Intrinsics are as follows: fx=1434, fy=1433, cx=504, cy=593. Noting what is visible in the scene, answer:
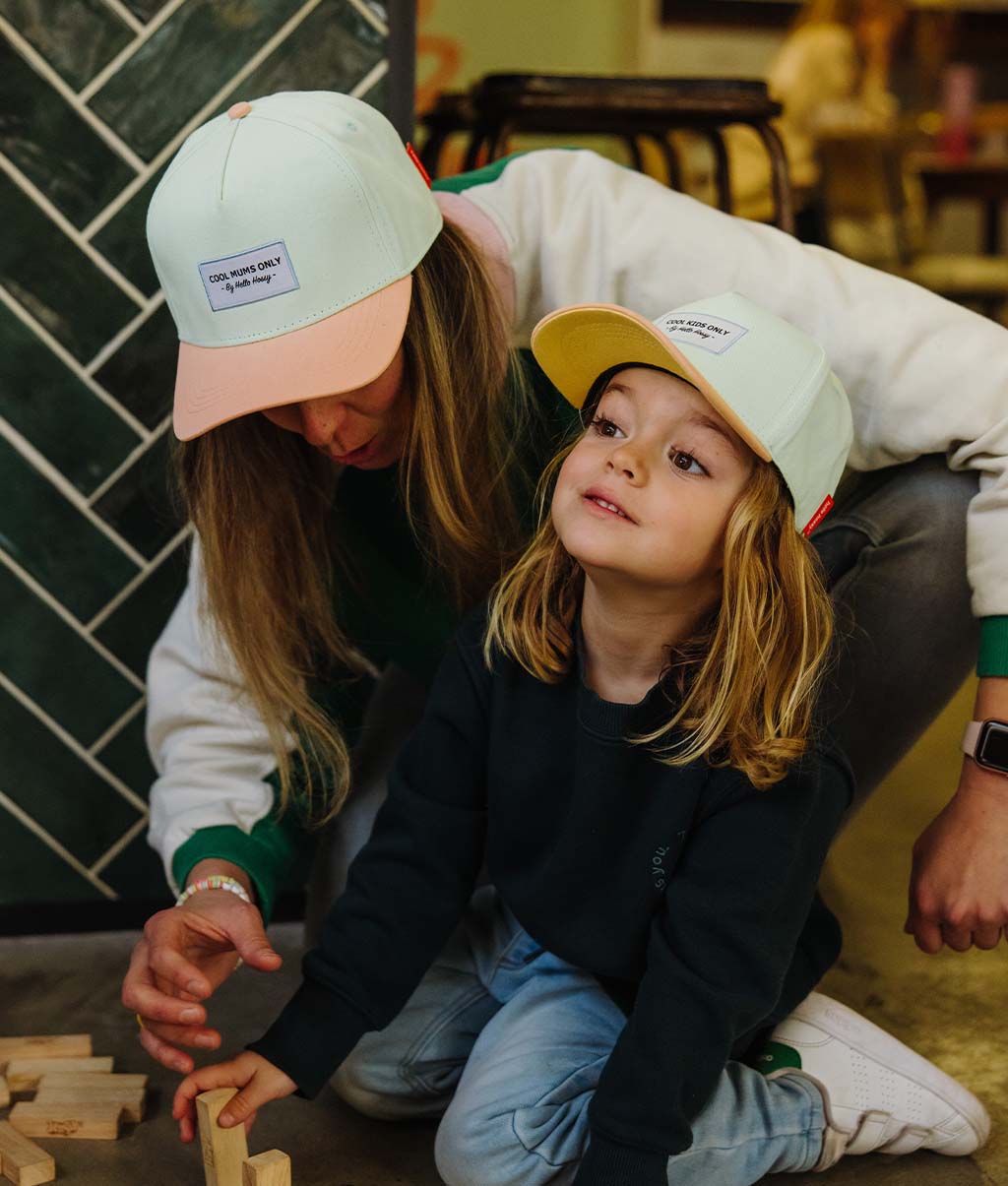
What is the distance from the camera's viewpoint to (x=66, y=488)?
158 cm

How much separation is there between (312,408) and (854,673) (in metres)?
0.57

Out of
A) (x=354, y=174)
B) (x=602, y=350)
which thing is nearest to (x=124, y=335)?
(x=354, y=174)

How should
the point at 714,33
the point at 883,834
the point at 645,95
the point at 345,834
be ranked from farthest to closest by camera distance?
the point at 714,33 → the point at 645,95 → the point at 883,834 → the point at 345,834

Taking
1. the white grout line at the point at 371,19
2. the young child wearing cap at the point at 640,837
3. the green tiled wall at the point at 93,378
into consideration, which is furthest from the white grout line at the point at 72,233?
the young child wearing cap at the point at 640,837

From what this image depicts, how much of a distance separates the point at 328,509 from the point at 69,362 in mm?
370

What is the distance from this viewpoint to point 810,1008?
1322 millimetres

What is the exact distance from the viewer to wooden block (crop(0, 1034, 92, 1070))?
1.42 metres

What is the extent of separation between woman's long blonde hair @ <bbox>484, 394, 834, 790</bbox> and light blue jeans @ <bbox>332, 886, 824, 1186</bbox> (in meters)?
0.27

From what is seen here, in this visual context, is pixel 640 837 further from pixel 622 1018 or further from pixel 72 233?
pixel 72 233

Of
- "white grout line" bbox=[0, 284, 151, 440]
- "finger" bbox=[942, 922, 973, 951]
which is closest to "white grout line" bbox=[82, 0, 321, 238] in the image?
"white grout line" bbox=[0, 284, 151, 440]

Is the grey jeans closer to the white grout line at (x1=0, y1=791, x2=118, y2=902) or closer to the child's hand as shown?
the child's hand

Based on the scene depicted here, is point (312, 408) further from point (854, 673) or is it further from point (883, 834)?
point (883, 834)

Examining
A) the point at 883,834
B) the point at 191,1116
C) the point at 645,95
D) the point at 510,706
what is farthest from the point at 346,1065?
the point at 645,95

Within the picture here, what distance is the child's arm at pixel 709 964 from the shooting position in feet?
3.58
